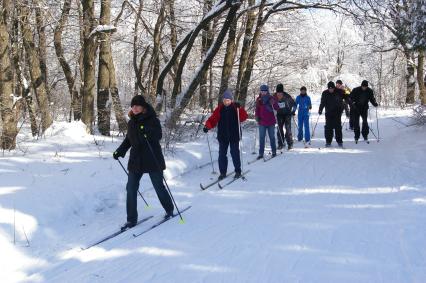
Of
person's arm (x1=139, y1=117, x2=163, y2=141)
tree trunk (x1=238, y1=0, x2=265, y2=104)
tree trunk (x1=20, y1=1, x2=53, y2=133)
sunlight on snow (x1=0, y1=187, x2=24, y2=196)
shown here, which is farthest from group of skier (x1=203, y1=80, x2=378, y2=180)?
tree trunk (x1=20, y1=1, x2=53, y2=133)

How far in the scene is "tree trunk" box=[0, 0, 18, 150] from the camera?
11.6 meters

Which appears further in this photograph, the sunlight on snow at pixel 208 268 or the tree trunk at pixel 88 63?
the tree trunk at pixel 88 63

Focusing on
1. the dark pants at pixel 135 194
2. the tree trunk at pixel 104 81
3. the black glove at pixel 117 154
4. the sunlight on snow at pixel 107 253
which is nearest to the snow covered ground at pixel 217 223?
the sunlight on snow at pixel 107 253

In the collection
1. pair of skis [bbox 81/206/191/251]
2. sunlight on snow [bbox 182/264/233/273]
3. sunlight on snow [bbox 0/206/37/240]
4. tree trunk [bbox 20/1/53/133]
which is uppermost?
tree trunk [bbox 20/1/53/133]

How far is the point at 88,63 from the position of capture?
47.0ft

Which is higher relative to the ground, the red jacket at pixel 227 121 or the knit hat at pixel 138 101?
the knit hat at pixel 138 101

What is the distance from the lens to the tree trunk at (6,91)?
38.2ft

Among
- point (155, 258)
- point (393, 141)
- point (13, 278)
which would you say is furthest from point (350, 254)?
point (393, 141)

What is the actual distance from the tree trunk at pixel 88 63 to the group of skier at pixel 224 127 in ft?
15.7

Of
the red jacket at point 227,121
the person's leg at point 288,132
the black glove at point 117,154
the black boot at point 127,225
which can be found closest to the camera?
the black boot at point 127,225

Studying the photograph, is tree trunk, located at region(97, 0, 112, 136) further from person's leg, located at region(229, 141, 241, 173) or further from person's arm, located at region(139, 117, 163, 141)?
person's arm, located at region(139, 117, 163, 141)

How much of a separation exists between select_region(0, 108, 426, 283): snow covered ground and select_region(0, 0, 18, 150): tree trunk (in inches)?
28.8

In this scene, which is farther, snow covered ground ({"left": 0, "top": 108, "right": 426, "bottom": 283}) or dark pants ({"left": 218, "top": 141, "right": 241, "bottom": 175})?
dark pants ({"left": 218, "top": 141, "right": 241, "bottom": 175})

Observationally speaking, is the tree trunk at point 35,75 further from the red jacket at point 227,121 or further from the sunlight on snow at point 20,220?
the sunlight on snow at point 20,220
